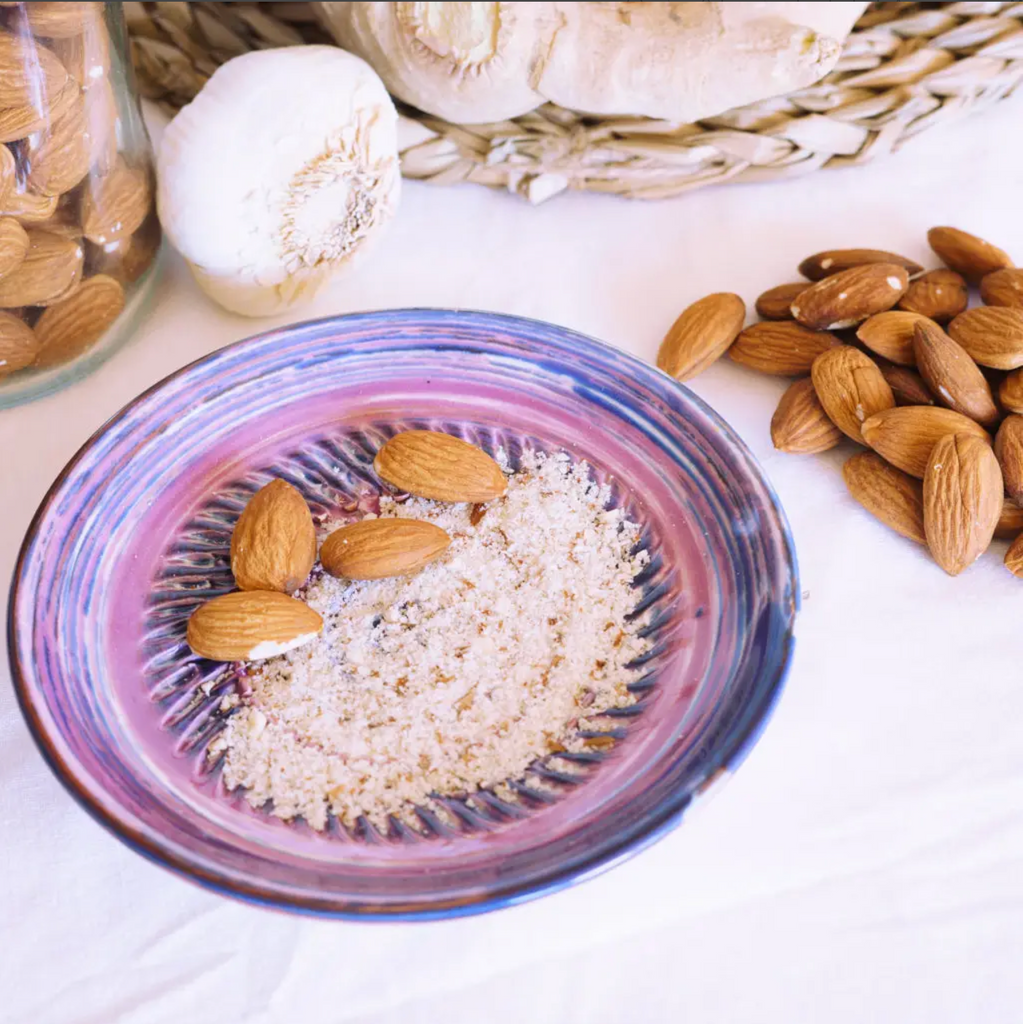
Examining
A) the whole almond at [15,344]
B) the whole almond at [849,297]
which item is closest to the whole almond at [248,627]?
the whole almond at [15,344]

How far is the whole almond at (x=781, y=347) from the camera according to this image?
19.0 inches

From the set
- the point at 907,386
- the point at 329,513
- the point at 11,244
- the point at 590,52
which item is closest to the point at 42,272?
the point at 11,244

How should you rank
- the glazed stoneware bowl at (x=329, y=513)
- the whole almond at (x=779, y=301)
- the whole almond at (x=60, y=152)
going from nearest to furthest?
the glazed stoneware bowl at (x=329, y=513) < the whole almond at (x=60, y=152) < the whole almond at (x=779, y=301)

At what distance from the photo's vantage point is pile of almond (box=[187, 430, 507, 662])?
Answer: 1.19 ft

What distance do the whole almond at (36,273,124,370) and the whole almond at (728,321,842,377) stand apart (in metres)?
0.29

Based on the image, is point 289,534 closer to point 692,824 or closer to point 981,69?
point 692,824

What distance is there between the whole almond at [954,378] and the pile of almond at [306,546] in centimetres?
19

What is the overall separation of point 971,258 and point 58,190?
42cm

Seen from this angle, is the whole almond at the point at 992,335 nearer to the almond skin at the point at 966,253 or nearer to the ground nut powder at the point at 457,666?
the almond skin at the point at 966,253

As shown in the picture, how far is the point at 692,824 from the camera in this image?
0.36 metres

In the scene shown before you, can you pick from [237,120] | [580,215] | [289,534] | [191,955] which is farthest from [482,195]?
[191,955]

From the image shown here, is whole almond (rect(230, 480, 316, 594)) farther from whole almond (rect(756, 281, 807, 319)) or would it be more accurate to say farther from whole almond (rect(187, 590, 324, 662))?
whole almond (rect(756, 281, 807, 319))

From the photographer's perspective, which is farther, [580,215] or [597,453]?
[580,215]

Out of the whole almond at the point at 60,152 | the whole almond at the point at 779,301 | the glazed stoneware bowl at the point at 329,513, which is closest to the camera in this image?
the glazed stoneware bowl at the point at 329,513
